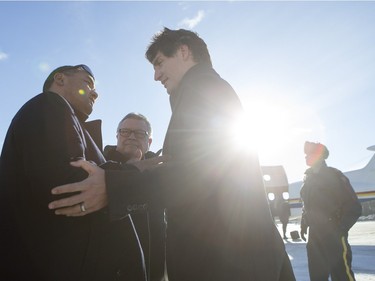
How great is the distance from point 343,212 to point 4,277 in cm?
396

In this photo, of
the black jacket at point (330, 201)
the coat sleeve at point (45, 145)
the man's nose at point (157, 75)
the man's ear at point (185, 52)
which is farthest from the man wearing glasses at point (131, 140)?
the black jacket at point (330, 201)

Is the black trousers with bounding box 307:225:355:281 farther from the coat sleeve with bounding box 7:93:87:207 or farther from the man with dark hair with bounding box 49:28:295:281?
the coat sleeve with bounding box 7:93:87:207

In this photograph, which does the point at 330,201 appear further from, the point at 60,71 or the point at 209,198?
Answer: the point at 60,71

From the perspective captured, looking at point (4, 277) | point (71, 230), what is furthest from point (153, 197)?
point (4, 277)

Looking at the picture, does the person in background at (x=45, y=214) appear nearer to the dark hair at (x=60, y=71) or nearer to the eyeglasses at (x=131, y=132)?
the dark hair at (x=60, y=71)

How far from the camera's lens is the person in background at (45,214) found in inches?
55.3

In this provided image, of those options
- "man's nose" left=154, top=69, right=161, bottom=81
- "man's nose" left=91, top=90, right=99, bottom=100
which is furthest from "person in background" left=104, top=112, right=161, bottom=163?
"man's nose" left=154, top=69, right=161, bottom=81

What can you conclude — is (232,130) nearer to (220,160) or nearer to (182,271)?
(220,160)

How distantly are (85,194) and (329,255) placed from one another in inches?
154

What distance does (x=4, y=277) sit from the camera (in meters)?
1.45

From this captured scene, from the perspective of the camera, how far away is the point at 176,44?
200 centimetres

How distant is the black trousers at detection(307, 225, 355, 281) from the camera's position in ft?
13.4

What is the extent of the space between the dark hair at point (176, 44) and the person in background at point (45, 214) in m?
0.72

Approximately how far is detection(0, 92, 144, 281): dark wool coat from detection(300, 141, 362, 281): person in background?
3.50 meters
